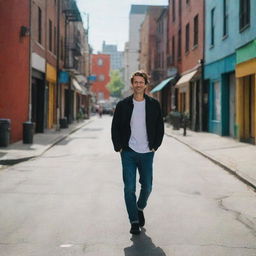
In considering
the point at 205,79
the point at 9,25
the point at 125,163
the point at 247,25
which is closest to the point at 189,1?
the point at 205,79

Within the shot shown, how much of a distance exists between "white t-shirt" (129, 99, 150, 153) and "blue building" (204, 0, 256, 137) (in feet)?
39.8

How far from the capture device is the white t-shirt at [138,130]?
525 cm

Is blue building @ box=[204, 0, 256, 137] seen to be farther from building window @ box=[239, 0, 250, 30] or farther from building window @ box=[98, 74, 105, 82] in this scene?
building window @ box=[98, 74, 105, 82]

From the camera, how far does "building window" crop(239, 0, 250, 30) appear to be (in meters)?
17.2

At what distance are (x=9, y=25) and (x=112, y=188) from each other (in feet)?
36.8

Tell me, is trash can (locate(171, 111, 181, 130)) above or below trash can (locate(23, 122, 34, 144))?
above

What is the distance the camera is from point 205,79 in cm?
2533

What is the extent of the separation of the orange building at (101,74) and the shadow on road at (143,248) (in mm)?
111418

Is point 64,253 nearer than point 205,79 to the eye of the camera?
Yes

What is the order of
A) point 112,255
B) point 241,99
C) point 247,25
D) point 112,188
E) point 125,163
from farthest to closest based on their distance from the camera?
point 241,99 → point 247,25 → point 112,188 → point 125,163 → point 112,255

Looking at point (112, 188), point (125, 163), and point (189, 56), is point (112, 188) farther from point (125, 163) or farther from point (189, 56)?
point (189, 56)

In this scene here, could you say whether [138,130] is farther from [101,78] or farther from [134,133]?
[101,78]

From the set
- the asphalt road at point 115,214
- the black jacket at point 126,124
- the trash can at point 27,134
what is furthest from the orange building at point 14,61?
the black jacket at point 126,124

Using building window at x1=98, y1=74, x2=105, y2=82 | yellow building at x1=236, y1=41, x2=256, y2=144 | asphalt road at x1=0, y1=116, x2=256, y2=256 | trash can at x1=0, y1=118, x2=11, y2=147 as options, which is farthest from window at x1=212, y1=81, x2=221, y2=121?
building window at x1=98, y1=74, x2=105, y2=82
